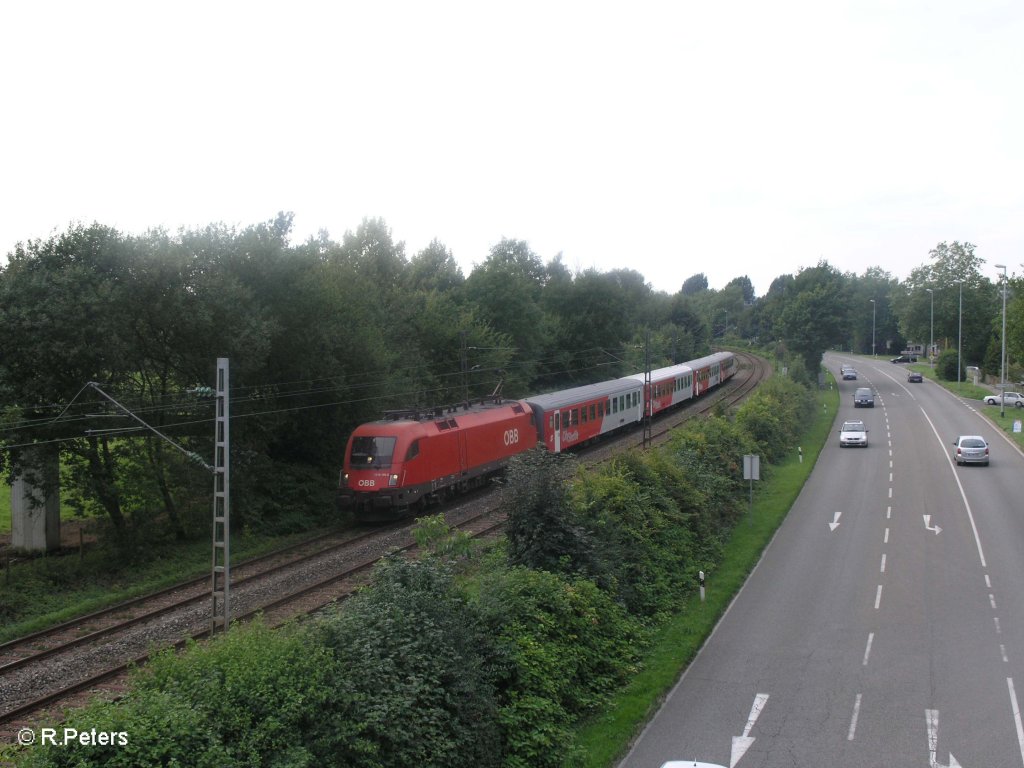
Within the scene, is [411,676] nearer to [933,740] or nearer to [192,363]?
[933,740]

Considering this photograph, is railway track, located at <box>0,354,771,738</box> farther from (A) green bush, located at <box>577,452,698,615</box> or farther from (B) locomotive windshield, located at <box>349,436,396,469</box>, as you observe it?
(A) green bush, located at <box>577,452,698,615</box>

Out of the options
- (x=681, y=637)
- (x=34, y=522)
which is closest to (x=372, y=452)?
(x=34, y=522)

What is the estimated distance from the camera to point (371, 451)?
26453 millimetres

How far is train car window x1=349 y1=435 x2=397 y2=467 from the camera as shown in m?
26.2

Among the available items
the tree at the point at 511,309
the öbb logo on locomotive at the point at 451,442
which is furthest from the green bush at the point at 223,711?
the tree at the point at 511,309

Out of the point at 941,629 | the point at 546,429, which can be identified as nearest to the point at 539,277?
the point at 546,429

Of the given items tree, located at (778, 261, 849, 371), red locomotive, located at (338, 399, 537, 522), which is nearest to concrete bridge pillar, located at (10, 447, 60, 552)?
red locomotive, located at (338, 399, 537, 522)

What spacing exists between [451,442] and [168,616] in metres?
12.1

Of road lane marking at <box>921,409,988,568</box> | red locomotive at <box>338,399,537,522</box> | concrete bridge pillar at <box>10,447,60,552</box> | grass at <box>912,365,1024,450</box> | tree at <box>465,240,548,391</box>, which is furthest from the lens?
tree at <box>465,240,548,391</box>

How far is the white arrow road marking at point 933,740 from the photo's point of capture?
39.4ft

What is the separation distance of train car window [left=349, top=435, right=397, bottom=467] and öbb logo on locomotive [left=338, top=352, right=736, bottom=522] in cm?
3

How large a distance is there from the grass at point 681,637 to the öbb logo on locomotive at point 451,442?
520cm

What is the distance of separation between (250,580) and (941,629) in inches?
636

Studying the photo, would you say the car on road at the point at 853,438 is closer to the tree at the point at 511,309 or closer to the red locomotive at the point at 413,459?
the tree at the point at 511,309
